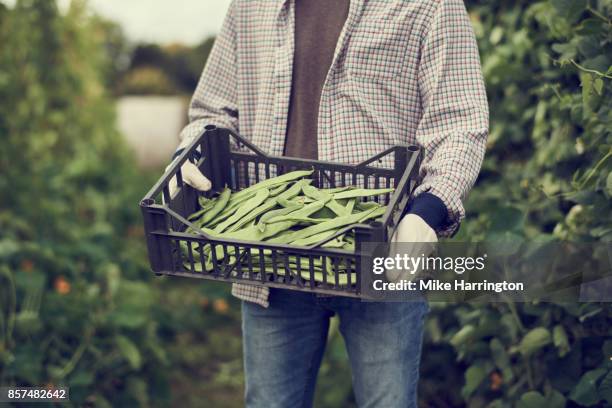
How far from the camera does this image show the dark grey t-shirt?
2240mm

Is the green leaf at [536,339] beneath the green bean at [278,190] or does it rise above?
beneath

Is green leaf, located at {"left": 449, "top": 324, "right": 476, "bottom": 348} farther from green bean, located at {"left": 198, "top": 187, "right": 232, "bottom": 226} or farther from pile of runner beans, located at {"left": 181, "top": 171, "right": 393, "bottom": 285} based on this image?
green bean, located at {"left": 198, "top": 187, "right": 232, "bottom": 226}

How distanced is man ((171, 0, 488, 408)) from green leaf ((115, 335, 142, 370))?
1.15 metres

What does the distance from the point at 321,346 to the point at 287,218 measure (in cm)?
58

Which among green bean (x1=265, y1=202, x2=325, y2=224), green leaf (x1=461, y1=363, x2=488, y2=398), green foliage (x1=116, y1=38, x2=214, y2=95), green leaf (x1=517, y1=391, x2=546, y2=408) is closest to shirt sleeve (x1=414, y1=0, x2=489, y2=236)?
green bean (x1=265, y1=202, x2=325, y2=224)

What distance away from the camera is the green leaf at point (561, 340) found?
97.0 inches

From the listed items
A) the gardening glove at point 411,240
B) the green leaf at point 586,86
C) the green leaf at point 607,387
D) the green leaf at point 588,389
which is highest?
the green leaf at point 586,86

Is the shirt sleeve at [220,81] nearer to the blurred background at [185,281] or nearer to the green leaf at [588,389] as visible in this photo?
the blurred background at [185,281]

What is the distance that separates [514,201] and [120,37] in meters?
6.80

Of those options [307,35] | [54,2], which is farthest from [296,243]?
[54,2]

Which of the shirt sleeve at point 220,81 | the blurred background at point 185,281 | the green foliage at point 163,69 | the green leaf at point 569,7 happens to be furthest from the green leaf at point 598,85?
the green foliage at point 163,69

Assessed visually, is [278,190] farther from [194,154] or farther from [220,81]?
[220,81]

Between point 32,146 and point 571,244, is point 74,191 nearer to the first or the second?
point 32,146

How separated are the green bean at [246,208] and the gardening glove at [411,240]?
1.15 ft
